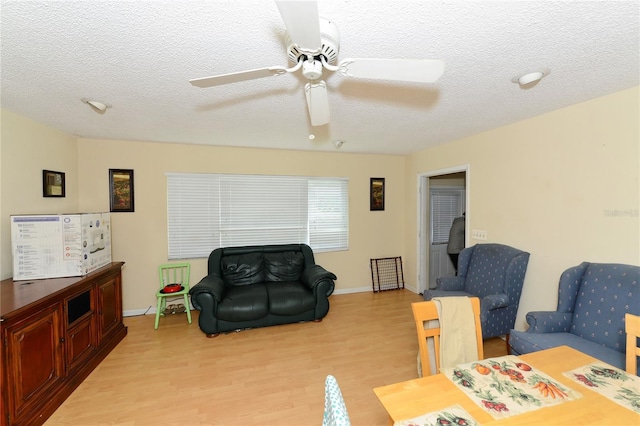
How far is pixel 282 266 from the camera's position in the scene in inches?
154

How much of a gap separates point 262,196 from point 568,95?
3.72 metres

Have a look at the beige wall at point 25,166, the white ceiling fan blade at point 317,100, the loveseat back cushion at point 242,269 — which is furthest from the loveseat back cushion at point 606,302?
the beige wall at point 25,166

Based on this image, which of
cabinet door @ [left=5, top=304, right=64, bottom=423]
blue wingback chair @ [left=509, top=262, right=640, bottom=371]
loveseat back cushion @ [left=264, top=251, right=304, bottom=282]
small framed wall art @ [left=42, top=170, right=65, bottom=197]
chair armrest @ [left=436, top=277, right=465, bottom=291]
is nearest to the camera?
cabinet door @ [left=5, top=304, right=64, bottom=423]

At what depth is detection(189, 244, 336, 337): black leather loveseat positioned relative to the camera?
3.08 metres

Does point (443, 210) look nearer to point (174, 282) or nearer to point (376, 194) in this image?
point (376, 194)

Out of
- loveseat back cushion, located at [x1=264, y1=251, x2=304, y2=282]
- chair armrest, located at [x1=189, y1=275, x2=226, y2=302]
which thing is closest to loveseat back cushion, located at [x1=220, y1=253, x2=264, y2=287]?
loveseat back cushion, located at [x1=264, y1=251, x2=304, y2=282]

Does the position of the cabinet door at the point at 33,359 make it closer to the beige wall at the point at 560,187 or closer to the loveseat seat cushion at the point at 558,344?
the loveseat seat cushion at the point at 558,344

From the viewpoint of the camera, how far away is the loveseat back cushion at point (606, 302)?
1885 mm

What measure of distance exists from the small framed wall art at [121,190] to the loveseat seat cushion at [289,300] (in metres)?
2.36

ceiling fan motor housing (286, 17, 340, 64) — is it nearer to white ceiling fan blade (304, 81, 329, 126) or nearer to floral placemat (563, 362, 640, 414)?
white ceiling fan blade (304, 81, 329, 126)

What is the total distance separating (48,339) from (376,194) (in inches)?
175

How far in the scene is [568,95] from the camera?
2.17 m

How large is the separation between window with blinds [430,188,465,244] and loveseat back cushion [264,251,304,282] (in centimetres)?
260

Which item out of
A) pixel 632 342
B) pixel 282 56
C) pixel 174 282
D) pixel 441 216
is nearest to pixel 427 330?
pixel 632 342
